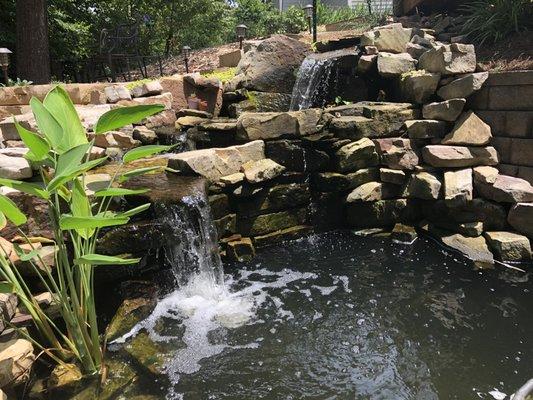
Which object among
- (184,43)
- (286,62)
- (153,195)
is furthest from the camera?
(184,43)

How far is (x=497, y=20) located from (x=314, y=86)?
286cm

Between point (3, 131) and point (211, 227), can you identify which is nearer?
point (211, 227)

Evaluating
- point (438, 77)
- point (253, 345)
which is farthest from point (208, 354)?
point (438, 77)

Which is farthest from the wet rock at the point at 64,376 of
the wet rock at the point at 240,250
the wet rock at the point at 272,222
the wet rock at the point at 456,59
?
the wet rock at the point at 456,59

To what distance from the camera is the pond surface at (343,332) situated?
2.85 meters

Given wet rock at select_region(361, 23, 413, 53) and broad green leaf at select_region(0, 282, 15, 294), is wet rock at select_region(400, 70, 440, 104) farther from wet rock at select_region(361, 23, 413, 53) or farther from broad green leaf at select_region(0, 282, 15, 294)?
broad green leaf at select_region(0, 282, 15, 294)

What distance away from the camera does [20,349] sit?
264 cm

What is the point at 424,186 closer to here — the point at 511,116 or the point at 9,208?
the point at 511,116

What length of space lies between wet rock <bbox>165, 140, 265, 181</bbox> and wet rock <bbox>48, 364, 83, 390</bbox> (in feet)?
7.86

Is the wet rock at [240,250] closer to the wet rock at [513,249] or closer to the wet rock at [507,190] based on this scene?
the wet rock at [513,249]

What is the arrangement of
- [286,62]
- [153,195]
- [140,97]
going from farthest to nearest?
1. [286,62]
2. [140,97]
3. [153,195]

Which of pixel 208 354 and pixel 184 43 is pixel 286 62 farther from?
pixel 184 43

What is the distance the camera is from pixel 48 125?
7.54 feet

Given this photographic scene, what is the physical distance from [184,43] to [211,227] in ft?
37.9
